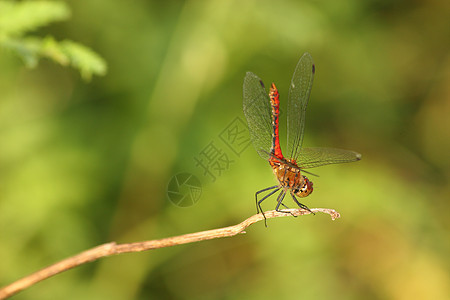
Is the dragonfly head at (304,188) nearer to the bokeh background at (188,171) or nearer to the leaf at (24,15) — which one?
the bokeh background at (188,171)

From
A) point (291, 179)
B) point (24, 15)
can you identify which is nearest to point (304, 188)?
point (291, 179)

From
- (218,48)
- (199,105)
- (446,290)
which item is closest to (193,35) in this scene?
(218,48)

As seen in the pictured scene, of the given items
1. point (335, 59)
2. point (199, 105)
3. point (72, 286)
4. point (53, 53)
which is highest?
point (335, 59)

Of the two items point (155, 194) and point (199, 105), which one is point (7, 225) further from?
point (199, 105)

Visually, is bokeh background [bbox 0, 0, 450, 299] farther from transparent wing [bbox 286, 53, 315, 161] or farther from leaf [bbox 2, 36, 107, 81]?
leaf [bbox 2, 36, 107, 81]

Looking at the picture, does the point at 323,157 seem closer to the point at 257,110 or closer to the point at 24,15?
the point at 257,110

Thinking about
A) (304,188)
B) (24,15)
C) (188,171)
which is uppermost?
Answer: (24,15)

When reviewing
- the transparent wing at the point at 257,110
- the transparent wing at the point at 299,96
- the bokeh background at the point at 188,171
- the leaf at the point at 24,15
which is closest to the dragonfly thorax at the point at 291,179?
the transparent wing at the point at 257,110
